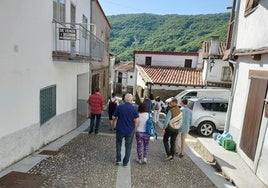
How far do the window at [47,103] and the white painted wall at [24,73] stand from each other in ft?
0.57

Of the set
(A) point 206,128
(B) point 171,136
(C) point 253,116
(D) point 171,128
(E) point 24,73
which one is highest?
(E) point 24,73

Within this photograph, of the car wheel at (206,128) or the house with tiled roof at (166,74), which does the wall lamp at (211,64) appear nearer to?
the house with tiled roof at (166,74)

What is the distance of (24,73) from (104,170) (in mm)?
2777

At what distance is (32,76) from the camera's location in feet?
17.2

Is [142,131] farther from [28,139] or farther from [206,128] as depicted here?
[206,128]

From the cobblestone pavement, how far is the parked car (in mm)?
3962

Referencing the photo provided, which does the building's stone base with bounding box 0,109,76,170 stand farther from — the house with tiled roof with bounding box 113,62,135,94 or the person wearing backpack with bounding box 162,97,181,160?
the house with tiled roof with bounding box 113,62,135,94

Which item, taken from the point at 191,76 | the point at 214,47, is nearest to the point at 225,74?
the point at 214,47

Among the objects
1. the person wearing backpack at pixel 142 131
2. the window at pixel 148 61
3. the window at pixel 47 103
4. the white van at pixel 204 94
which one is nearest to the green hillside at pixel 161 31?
the window at pixel 148 61

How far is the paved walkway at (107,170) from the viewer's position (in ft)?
14.1

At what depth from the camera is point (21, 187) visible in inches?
146

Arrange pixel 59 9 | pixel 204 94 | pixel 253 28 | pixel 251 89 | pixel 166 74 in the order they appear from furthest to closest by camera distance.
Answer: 1. pixel 166 74
2. pixel 204 94
3. pixel 59 9
4. pixel 253 28
5. pixel 251 89

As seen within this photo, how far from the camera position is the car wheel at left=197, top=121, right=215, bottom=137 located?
390 inches

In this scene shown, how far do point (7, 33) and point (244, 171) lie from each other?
5.94 metres
